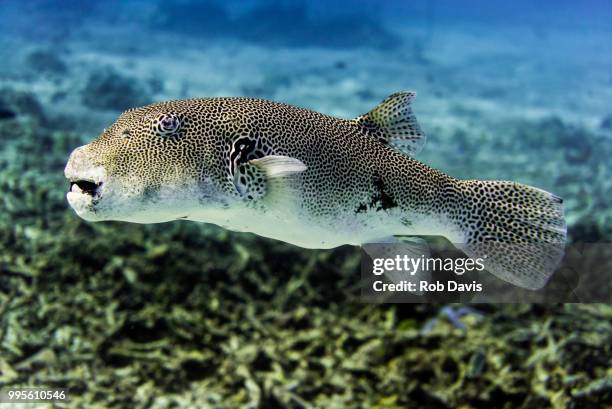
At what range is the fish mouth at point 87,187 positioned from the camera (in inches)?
65.8

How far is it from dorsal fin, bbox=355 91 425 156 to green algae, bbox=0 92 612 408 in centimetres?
298

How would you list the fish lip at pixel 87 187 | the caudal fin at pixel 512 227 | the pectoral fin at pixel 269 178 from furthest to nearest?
the caudal fin at pixel 512 227 < the pectoral fin at pixel 269 178 < the fish lip at pixel 87 187

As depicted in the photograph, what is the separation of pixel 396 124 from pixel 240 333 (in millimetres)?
3715

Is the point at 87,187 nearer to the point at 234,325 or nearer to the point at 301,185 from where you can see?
the point at 301,185

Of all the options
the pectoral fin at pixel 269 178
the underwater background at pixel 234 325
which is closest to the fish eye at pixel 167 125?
the pectoral fin at pixel 269 178

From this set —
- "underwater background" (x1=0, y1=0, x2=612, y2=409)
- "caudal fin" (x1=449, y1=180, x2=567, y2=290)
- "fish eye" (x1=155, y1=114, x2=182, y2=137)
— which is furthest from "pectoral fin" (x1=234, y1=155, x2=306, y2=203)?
"underwater background" (x1=0, y1=0, x2=612, y2=409)

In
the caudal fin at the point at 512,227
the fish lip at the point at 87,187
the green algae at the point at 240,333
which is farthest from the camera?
the green algae at the point at 240,333

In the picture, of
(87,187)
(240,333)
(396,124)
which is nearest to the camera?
(87,187)

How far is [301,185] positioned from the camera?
190cm

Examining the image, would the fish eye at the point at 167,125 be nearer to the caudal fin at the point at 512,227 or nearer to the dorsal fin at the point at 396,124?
the dorsal fin at the point at 396,124

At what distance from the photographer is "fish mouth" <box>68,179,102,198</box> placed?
1671 millimetres

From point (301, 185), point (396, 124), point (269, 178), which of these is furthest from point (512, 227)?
point (269, 178)

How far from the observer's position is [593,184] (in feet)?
45.5

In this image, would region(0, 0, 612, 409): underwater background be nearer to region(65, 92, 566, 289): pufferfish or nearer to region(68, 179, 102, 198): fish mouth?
region(65, 92, 566, 289): pufferfish
